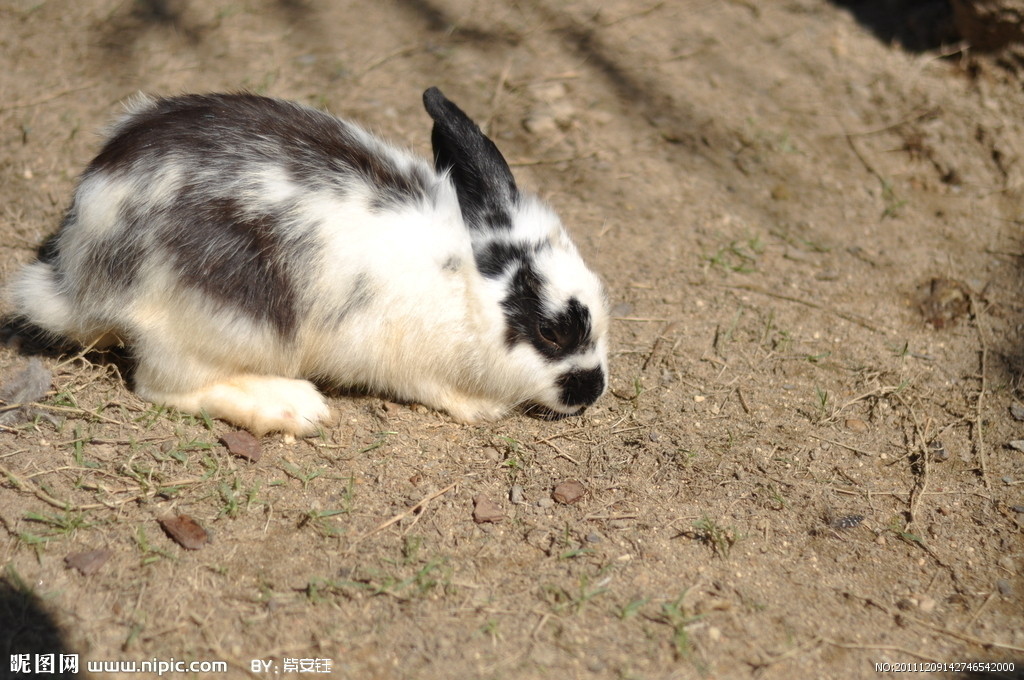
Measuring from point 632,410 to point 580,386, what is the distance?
337mm

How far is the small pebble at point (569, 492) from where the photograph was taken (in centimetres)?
332

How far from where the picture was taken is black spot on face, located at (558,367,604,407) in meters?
3.62

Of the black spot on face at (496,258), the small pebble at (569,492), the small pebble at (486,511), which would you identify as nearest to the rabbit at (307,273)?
the black spot on face at (496,258)

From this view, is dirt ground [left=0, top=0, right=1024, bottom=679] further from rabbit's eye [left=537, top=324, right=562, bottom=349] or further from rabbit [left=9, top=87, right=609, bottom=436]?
rabbit's eye [left=537, top=324, right=562, bottom=349]

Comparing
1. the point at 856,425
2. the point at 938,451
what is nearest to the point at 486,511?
the point at 856,425

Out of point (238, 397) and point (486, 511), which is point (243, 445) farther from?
point (486, 511)

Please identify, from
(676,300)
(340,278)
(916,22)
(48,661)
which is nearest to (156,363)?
(340,278)

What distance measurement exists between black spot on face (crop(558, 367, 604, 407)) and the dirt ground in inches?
6.3

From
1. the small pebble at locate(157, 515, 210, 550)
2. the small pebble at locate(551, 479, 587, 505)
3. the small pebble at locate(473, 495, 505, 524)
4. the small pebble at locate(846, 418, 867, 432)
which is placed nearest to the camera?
the small pebble at locate(157, 515, 210, 550)

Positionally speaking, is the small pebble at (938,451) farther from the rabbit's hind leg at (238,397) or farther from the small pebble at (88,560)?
the small pebble at (88,560)

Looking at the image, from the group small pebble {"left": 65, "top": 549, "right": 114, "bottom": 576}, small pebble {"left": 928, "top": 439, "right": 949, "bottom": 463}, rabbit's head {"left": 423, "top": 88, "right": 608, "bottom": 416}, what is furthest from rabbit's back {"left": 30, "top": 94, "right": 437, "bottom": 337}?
small pebble {"left": 928, "top": 439, "right": 949, "bottom": 463}

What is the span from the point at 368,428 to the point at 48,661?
147 cm

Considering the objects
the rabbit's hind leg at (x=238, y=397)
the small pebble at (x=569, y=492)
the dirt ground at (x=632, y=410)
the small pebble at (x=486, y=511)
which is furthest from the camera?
the rabbit's hind leg at (x=238, y=397)

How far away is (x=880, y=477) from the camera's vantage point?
3553mm
